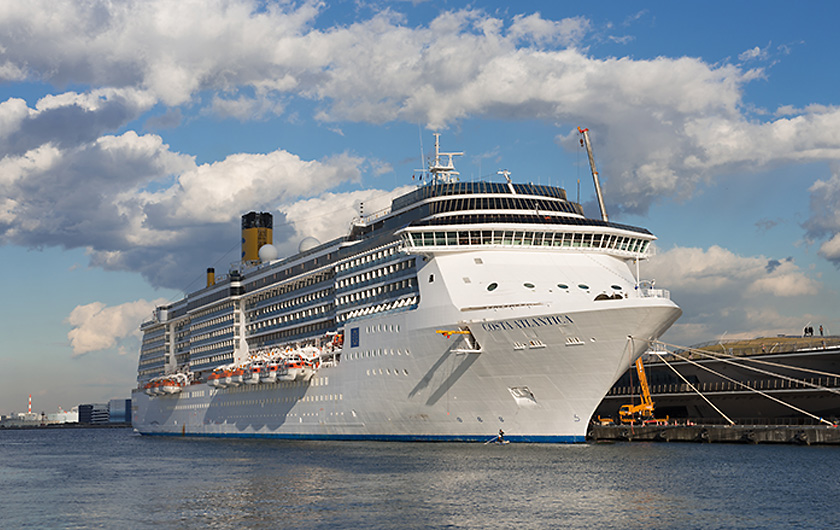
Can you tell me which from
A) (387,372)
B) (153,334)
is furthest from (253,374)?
(153,334)

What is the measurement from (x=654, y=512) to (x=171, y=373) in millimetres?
75835

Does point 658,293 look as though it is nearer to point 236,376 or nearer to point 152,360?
point 236,376

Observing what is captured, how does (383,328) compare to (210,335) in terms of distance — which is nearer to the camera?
(383,328)

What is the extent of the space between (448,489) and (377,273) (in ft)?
80.3

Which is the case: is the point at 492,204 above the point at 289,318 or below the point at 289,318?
above

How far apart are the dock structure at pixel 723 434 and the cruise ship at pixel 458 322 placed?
12.7 meters

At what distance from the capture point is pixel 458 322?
1871 inches

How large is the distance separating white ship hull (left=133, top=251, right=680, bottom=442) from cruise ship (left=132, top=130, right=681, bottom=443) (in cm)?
8

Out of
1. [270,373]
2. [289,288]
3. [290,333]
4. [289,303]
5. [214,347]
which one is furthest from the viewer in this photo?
[214,347]

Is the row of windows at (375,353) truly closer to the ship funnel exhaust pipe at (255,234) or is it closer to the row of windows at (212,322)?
the row of windows at (212,322)

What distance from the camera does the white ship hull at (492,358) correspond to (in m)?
44.7

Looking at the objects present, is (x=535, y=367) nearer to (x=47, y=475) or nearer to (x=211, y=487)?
(x=211, y=487)

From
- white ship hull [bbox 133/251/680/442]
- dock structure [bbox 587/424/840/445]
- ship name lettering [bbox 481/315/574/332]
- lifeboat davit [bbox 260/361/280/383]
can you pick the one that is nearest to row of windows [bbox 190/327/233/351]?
lifeboat davit [bbox 260/361/280/383]

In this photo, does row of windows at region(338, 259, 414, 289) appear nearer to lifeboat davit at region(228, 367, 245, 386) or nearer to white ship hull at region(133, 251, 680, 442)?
white ship hull at region(133, 251, 680, 442)
